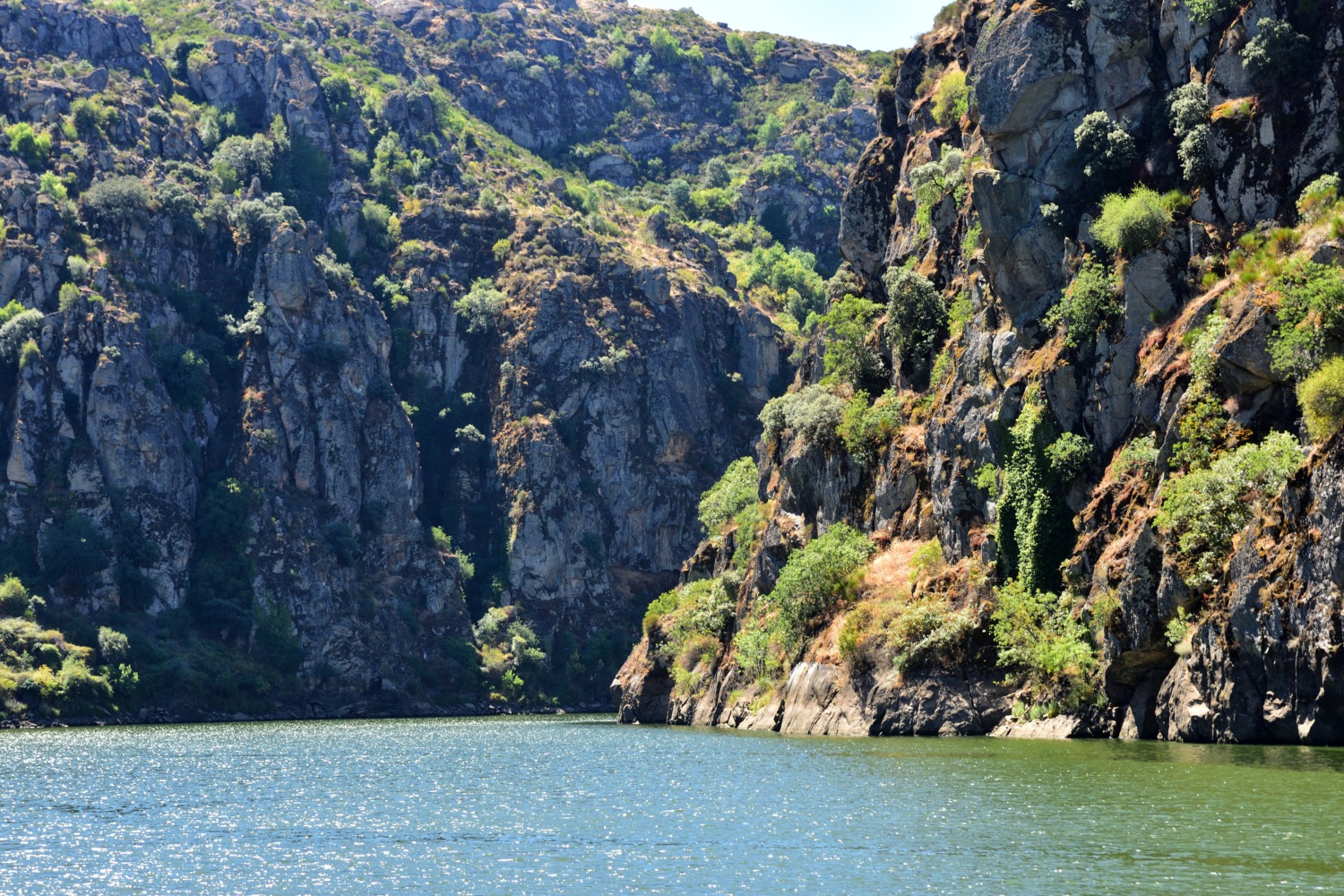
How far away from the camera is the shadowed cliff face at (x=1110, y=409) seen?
53.4 metres

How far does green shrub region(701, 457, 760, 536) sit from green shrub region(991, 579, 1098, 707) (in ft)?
188

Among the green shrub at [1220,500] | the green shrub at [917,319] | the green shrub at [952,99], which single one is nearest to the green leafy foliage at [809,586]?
the green shrub at [917,319]

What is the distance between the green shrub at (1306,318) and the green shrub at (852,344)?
137ft

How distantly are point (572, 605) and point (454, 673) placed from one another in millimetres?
20586

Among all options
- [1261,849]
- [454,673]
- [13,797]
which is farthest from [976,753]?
[454,673]

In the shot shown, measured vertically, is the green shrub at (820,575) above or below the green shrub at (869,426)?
below

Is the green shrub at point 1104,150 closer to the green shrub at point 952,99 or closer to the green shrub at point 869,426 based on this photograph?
the green shrub at point 952,99

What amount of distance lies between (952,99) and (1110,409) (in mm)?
35420

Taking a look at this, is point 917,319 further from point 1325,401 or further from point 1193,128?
→ point 1325,401

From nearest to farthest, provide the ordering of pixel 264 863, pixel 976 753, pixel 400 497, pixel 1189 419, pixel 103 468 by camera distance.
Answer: pixel 264 863 → pixel 976 753 → pixel 1189 419 → pixel 103 468 → pixel 400 497

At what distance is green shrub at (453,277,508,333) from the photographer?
194 m

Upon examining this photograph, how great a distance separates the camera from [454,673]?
161 m

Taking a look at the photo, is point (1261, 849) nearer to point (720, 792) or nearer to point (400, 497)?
point (720, 792)

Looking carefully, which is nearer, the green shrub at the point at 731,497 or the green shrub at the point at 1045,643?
the green shrub at the point at 1045,643
